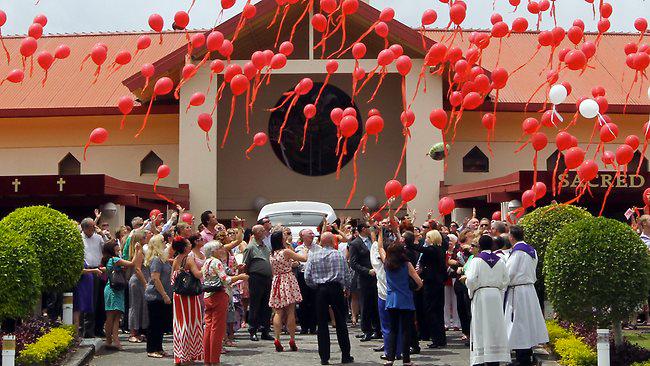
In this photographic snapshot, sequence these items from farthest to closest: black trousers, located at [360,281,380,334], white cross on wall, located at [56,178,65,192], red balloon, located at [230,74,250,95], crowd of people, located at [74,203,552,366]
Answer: white cross on wall, located at [56,178,65,192] → black trousers, located at [360,281,380,334] → red balloon, located at [230,74,250,95] → crowd of people, located at [74,203,552,366]

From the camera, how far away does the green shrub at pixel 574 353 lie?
39.5ft

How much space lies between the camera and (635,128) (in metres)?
30.6

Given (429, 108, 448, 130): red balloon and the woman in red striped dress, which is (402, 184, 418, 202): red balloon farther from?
the woman in red striped dress

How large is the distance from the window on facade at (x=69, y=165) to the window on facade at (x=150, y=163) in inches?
76.5

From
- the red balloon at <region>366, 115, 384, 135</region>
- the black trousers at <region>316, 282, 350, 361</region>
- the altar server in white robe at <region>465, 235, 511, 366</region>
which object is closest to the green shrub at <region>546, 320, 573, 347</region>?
the altar server in white robe at <region>465, 235, 511, 366</region>

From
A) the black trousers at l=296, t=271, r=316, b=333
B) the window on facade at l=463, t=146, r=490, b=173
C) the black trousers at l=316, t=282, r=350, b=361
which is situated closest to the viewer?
the black trousers at l=316, t=282, r=350, b=361

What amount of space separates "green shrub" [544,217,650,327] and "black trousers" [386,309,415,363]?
1.87m

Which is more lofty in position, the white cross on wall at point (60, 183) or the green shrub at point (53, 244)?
the white cross on wall at point (60, 183)

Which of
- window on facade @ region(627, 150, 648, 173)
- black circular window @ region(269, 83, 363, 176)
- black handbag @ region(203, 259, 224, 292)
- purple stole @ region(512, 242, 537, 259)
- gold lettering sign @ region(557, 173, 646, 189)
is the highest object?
black circular window @ region(269, 83, 363, 176)

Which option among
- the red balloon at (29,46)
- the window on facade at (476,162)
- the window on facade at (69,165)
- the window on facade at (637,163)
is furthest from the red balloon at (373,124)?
the window on facade at (69,165)

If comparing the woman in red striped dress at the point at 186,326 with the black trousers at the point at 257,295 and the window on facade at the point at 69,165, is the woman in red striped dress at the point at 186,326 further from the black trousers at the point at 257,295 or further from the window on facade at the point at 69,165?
the window on facade at the point at 69,165

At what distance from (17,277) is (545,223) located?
A: 24.2 ft

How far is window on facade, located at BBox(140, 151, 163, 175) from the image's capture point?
100 ft

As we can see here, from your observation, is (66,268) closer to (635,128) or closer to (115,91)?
(115,91)
